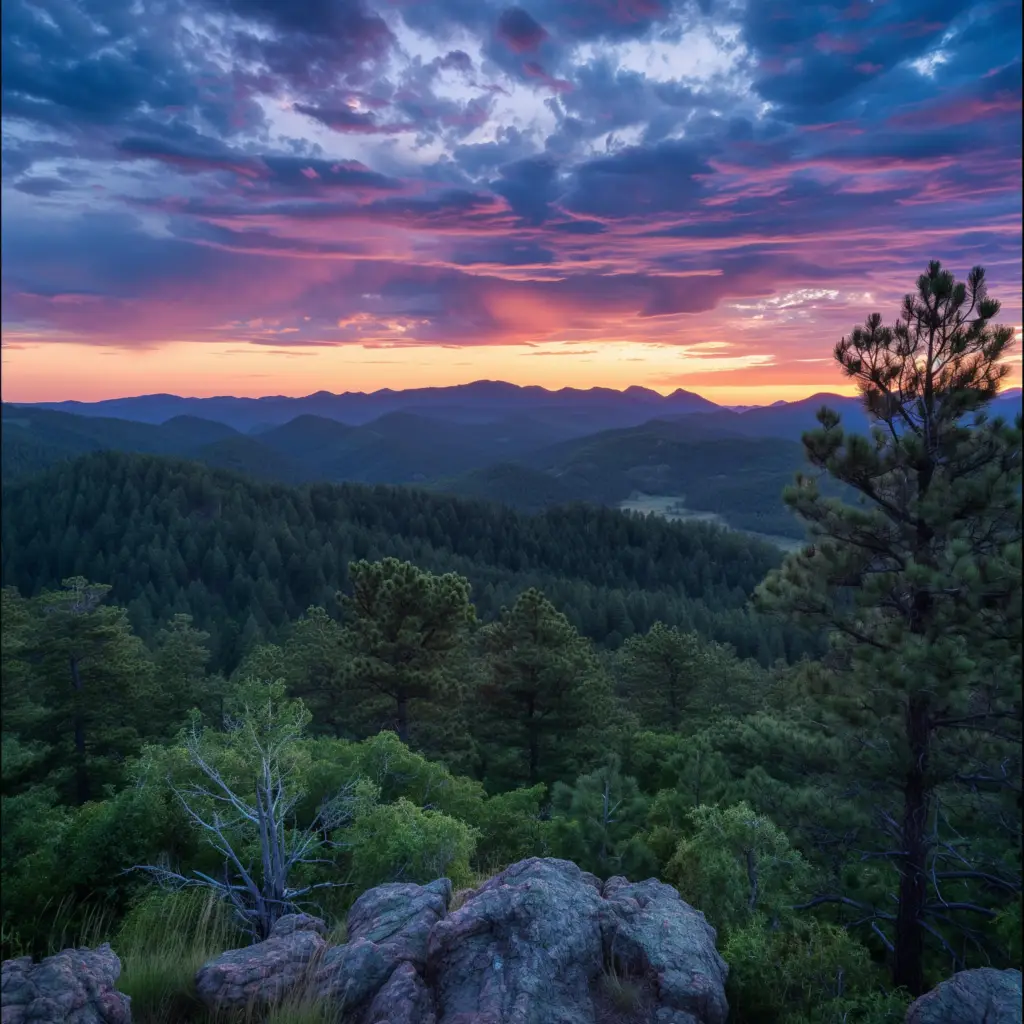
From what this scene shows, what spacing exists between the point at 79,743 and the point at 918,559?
2989 centimetres

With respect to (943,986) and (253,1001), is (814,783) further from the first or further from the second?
(253,1001)

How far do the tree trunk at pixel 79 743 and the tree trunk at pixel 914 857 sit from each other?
27.8m

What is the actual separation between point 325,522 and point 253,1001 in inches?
6465

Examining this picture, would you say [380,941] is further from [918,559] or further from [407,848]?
[918,559]

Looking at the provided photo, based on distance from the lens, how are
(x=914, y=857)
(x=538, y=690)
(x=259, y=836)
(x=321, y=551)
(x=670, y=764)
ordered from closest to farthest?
(x=914, y=857) → (x=259, y=836) → (x=670, y=764) → (x=538, y=690) → (x=321, y=551)

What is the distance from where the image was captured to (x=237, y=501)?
160 metres

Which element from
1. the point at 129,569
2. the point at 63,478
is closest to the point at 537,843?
the point at 129,569

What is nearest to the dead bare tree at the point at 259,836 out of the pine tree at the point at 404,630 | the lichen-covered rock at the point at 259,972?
the lichen-covered rock at the point at 259,972

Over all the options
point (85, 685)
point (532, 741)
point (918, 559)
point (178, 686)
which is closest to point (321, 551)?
point (178, 686)

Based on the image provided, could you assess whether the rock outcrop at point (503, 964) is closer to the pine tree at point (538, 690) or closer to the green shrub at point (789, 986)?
the green shrub at point (789, 986)

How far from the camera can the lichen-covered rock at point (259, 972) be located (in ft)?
20.2

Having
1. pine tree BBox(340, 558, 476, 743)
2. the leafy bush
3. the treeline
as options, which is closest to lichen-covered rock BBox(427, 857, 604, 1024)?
the leafy bush

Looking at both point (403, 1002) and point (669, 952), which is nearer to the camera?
point (403, 1002)

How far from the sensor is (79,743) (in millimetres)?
26594
